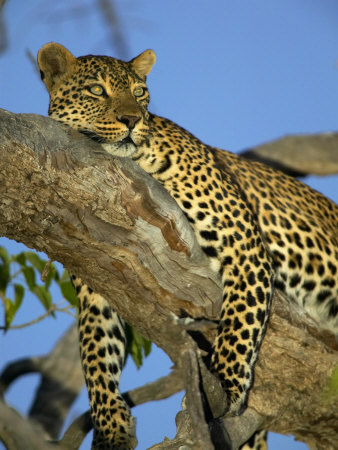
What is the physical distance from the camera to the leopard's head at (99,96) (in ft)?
18.6

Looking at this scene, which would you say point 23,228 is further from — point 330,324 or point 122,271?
point 330,324

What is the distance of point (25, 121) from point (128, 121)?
1.21 metres

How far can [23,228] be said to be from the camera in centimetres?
485

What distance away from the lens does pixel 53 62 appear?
6344mm

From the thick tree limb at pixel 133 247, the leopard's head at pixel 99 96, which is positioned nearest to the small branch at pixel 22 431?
the thick tree limb at pixel 133 247

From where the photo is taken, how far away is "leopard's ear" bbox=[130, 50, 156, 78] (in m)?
6.77

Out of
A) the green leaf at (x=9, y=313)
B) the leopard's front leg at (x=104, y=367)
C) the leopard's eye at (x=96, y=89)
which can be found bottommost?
the leopard's front leg at (x=104, y=367)

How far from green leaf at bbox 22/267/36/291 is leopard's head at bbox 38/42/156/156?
5.22 ft

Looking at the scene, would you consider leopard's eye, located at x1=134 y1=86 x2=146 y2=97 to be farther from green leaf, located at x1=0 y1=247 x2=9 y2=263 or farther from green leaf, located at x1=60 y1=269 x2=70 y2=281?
green leaf, located at x1=0 y1=247 x2=9 y2=263

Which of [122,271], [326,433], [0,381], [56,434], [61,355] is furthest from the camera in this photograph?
[61,355]

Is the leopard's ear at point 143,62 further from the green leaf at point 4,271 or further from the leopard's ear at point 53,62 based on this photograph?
the green leaf at point 4,271

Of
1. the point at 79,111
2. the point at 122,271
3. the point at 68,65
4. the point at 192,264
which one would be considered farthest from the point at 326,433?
the point at 68,65

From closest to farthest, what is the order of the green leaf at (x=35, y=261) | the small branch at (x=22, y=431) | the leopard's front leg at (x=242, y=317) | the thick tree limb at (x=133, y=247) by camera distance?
the small branch at (x=22, y=431) → the thick tree limb at (x=133, y=247) → the leopard's front leg at (x=242, y=317) → the green leaf at (x=35, y=261)

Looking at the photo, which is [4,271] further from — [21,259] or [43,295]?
[43,295]
